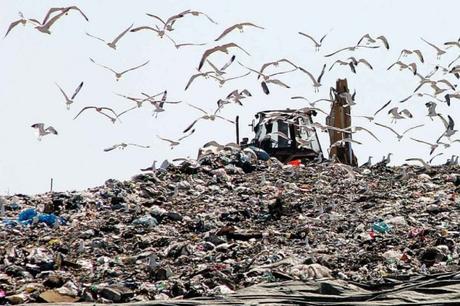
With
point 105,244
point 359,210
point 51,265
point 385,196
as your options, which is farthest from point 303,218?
point 51,265

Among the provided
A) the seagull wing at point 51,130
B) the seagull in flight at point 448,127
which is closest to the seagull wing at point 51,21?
the seagull wing at point 51,130

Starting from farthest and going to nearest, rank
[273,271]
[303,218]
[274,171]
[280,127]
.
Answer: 1. [280,127]
2. [274,171]
3. [303,218]
4. [273,271]

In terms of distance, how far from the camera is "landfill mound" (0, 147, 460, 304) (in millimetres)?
6656

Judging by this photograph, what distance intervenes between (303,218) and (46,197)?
3005 mm

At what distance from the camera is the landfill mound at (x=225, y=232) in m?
6.66

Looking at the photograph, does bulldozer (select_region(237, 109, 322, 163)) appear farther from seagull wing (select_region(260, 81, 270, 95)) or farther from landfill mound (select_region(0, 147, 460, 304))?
seagull wing (select_region(260, 81, 270, 95))

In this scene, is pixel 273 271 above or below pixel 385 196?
below

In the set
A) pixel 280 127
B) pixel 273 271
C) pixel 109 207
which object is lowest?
pixel 273 271

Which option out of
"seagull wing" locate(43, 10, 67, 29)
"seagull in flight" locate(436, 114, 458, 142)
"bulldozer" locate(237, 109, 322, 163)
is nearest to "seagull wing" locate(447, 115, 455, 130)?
"seagull in flight" locate(436, 114, 458, 142)

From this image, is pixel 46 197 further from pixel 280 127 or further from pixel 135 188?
pixel 280 127

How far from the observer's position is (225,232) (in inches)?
314

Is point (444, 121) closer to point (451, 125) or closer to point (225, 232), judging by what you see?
point (451, 125)

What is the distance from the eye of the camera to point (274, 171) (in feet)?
35.7

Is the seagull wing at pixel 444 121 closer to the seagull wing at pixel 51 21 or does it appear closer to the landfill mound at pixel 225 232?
the landfill mound at pixel 225 232
